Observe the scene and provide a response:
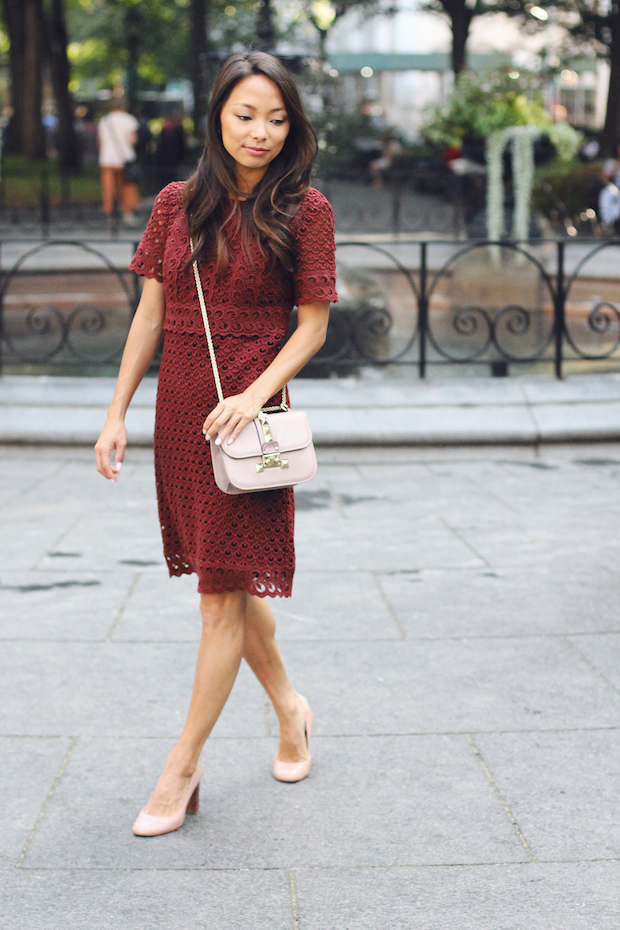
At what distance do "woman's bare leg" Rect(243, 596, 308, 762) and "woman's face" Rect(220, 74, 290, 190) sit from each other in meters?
1.18

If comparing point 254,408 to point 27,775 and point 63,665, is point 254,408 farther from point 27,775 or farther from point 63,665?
point 63,665

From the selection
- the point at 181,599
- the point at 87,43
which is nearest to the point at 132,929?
the point at 181,599

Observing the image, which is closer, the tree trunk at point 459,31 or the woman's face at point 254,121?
the woman's face at point 254,121

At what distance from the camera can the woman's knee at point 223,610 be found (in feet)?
9.73

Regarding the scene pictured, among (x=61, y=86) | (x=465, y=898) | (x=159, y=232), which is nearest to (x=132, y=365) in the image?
(x=159, y=232)

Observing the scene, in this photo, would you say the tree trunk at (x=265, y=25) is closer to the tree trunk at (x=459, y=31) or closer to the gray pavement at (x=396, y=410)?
the gray pavement at (x=396, y=410)

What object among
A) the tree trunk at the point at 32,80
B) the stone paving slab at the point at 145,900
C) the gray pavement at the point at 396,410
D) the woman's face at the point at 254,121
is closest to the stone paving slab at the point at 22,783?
the stone paving slab at the point at 145,900

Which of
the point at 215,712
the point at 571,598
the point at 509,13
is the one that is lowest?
the point at 571,598

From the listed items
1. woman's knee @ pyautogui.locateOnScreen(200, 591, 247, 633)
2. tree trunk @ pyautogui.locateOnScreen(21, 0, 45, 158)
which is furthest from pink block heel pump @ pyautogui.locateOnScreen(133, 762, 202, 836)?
tree trunk @ pyautogui.locateOnScreen(21, 0, 45, 158)

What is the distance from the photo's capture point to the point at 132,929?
2.52 meters

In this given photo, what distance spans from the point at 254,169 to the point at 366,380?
507cm

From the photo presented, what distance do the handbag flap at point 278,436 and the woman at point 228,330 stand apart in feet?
0.09

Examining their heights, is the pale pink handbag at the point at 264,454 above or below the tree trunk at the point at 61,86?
below

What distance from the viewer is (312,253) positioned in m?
2.85
